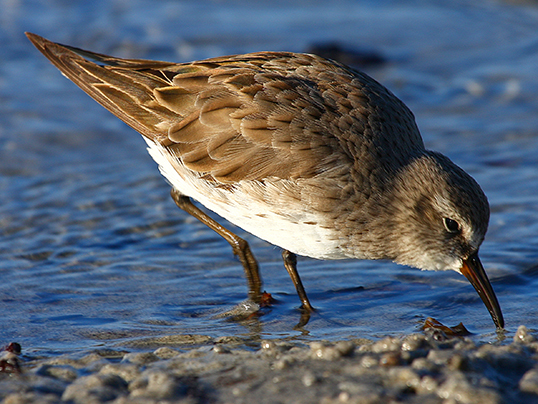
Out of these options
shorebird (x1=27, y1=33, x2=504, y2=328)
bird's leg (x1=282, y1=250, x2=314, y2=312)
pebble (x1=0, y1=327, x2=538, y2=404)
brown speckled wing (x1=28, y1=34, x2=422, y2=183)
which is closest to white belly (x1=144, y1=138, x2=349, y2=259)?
shorebird (x1=27, y1=33, x2=504, y2=328)

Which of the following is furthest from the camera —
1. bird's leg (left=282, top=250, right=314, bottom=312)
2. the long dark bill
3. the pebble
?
bird's leg (left=282, top=250, right=314, bottom=312)

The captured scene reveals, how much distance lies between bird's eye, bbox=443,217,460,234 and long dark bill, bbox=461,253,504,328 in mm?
252

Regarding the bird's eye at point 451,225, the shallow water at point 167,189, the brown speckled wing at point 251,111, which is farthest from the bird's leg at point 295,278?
the bird's eye at point 451,225

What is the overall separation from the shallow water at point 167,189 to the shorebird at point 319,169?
1.57 feet

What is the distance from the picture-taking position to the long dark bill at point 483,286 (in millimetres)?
5281

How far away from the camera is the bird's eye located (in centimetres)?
548

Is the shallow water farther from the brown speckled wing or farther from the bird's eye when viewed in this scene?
the brown speckled wing

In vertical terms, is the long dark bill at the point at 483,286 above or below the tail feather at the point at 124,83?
below

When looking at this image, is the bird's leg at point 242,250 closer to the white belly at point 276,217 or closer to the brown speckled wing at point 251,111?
the white belly at point 276,217

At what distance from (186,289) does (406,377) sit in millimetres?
2684

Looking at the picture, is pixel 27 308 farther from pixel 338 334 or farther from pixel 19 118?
pixel 19 118

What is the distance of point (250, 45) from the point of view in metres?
12.2

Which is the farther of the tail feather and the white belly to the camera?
the tail feather

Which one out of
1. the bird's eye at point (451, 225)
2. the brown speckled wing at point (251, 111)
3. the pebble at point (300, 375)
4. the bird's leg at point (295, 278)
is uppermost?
the brown speckled wing at point (251, 111)
